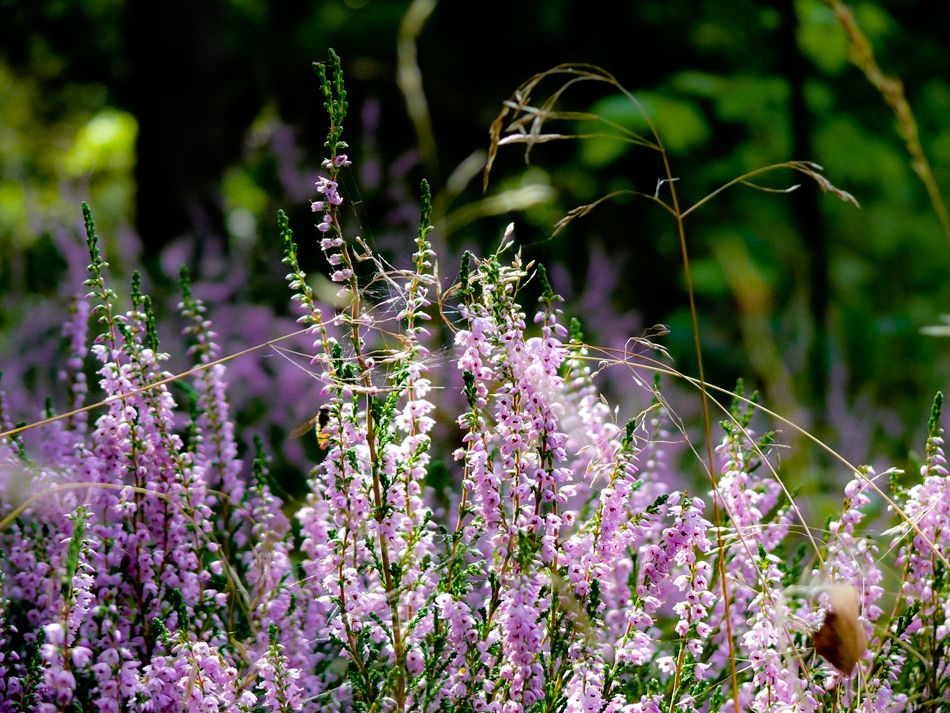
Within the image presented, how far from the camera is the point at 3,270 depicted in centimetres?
600

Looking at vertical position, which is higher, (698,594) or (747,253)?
(698,594)

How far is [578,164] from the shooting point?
668 cm

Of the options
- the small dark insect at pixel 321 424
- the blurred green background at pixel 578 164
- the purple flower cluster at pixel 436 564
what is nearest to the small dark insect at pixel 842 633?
the purple flower cluster at pixel 436 564

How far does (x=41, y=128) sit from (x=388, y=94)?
7174mm

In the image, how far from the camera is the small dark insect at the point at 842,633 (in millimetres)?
1399

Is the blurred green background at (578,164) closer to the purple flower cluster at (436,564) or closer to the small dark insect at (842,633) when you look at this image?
the purple flower cluster at (436,564)

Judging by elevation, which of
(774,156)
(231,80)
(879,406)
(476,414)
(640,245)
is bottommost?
(879,406)

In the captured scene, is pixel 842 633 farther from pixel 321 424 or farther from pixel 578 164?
pixel 578 164

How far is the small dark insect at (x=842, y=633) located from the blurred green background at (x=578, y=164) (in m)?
2.63

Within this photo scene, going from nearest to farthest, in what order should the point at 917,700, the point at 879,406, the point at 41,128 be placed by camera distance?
1. the point at 917,700
2. the point at 879,406
3. the point at 41,128

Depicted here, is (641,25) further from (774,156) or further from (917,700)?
(917,700)

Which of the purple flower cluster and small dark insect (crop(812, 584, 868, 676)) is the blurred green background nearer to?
the purple flower cluster

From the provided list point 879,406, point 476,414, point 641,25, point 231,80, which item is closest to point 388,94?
point 231,80

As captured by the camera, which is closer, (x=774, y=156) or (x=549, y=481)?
(x=549, y=481)
